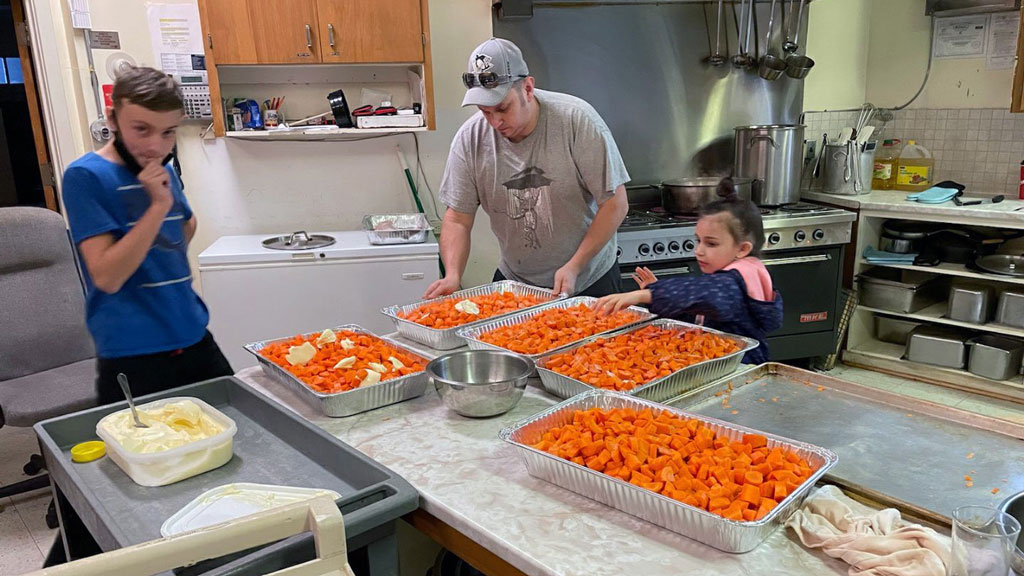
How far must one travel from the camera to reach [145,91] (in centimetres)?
159

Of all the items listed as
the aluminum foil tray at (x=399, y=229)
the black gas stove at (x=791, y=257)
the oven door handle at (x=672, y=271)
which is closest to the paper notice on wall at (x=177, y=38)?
the aluminum foil tray at (x=399, y=229)

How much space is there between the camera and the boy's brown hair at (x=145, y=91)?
159cm

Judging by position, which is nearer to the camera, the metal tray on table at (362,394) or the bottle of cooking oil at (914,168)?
the metal tray on table at (362,394)

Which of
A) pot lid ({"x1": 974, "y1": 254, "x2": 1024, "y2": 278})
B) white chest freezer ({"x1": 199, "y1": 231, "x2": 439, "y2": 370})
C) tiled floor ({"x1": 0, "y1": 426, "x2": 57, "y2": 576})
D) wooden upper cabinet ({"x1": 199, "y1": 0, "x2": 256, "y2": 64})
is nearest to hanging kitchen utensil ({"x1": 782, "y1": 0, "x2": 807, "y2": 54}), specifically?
pot lid ({"x1": 974, "y1": 254, "x2": 1024, "y2": 278})

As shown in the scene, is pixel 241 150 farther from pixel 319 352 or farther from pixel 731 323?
pixel 731 323

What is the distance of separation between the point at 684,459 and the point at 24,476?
3.13 meters

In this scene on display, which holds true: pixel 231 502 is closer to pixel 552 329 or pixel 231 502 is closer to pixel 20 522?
pixel 552 329

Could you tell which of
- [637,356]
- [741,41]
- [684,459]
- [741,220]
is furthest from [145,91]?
[741,41]

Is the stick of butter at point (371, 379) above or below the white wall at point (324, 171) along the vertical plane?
below

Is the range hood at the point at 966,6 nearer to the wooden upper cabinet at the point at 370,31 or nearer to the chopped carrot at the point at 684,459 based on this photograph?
the wooden upper cabinet at the point at 370,31

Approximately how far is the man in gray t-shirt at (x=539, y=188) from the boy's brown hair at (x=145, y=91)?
0.95 meters

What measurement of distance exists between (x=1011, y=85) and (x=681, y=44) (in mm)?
1869

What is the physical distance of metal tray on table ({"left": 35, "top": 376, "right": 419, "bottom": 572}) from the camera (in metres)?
1.23

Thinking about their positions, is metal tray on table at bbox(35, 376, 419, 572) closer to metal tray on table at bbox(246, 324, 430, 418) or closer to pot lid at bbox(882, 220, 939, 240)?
metal tray on table at bbox(246, 324, 430, 418)
